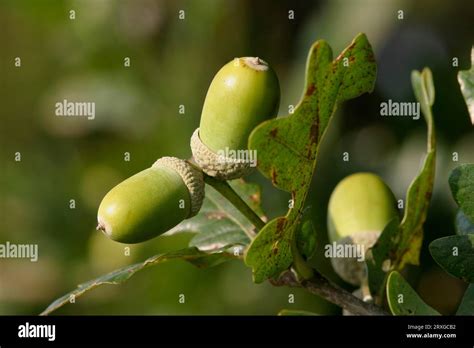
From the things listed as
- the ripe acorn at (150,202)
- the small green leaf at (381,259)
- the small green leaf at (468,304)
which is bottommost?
the small green leaf at (468,304)

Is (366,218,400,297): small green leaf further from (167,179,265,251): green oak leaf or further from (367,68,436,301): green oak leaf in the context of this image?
(167,179,265,251): green oak leaf

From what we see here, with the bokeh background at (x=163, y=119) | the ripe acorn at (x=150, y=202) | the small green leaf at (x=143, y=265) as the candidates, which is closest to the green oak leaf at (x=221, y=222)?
the small green leaf at (x=143, y=265)

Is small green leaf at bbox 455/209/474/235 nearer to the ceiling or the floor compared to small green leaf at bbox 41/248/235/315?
nearer to the ceiling

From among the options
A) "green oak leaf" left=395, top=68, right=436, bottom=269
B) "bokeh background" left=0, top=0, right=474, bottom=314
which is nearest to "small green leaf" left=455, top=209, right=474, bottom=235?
"green oak leaf" left=395, top=68, right=436, bottom=269

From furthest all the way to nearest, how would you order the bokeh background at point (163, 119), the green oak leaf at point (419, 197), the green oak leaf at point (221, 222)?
the bokeh background at point (163, 119)
the green oak leaf at point (221, 222)
the green oak leaf at point (419, 197)

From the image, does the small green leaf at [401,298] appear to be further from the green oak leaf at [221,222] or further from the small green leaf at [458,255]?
the green oak leaf at [221,222]
